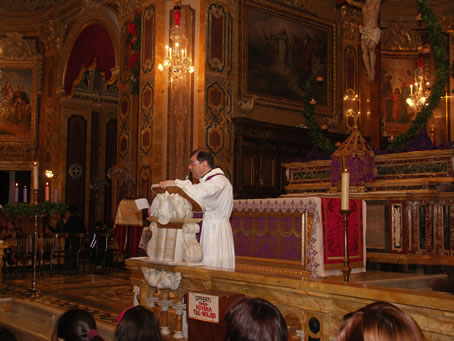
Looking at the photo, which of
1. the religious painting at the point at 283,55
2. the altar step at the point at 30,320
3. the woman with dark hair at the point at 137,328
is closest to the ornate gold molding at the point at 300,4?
the religious painting at the point at 283,55

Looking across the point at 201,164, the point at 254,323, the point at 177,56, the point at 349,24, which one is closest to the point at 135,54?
the point at 177,56

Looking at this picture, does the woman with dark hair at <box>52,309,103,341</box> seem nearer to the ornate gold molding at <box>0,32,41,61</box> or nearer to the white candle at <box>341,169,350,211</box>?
the white candle at <box>341,169,350,211</box>

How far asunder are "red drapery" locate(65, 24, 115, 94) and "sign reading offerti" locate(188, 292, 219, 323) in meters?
13.8

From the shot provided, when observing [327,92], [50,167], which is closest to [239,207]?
[327,92]

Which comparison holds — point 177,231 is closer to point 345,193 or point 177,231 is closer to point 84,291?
point 345,193

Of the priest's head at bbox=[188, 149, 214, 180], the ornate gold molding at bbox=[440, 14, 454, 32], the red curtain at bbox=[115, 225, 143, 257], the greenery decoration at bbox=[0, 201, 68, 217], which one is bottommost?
the red curtain at bbox=[115, 225, 143, 257]

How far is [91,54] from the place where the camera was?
58.2 ft

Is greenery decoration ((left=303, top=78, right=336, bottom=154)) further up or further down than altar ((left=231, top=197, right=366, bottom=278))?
further up

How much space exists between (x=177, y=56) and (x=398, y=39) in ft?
31.9

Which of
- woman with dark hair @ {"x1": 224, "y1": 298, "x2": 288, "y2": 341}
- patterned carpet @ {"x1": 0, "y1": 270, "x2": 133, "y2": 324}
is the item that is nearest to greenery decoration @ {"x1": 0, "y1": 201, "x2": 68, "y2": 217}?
patterned carpet @ {"x1": 0, "y1": 270, "x2": 133, "y2": 324}

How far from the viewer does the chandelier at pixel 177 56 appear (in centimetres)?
1180

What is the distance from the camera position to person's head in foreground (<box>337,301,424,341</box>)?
1.62m

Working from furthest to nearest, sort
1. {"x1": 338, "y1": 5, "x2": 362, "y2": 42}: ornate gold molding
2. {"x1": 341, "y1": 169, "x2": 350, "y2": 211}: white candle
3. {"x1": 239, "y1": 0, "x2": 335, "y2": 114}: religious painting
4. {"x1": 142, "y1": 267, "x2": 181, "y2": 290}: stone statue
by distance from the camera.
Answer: {"x1": 338, "y1": 5, "x2": 362, "y2": 42}: ornate gold molding < {"x1": 239, "y1": 0, "x2": 335, "y2": 114}: religious painting < {"x1": 142, "y1": 267, "x2": 181, "y2": 290}: stone statue < {"x1": 341, "y1": 169, "x2": 350, "y2": 211}: white candle

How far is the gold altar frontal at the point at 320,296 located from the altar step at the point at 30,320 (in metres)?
1.81
